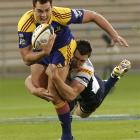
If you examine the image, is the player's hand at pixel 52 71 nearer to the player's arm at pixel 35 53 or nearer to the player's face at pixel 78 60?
the player's arm at pixel 35 53

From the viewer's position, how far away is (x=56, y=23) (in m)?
11.0

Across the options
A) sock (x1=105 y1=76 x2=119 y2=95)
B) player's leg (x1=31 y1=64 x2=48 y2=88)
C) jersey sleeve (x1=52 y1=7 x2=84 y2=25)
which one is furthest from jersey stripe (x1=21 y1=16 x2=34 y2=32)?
sock (x1=105 y1=76 x2=119 y2=95)

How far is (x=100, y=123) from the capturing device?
1343 cm

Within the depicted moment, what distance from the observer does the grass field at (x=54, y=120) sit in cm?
1180

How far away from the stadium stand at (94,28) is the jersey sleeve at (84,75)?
1474cm

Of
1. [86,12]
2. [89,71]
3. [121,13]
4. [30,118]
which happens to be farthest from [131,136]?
[121,13]

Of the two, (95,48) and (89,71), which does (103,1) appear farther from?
(89,71)

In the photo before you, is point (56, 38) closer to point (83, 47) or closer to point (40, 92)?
point (83, 47)

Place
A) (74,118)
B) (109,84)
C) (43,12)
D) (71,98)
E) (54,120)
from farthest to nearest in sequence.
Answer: (74,118) → (54,120) → (109,84) → (71,98) → (43,12)

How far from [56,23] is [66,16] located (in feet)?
0.58

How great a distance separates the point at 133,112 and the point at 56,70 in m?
4.58

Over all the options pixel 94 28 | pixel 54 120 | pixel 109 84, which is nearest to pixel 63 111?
pixel 109 84

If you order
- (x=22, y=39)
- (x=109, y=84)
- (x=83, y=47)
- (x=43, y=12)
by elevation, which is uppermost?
(x=43, y=12)

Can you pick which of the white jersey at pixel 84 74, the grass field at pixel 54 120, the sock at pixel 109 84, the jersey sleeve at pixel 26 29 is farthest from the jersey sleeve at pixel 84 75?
the sock at pixel 109 84
